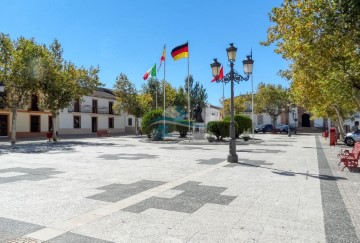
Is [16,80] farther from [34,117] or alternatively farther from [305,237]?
[305,237]

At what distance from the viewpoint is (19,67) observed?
74.7ft

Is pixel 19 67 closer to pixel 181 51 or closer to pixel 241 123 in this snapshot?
pixel 181 51

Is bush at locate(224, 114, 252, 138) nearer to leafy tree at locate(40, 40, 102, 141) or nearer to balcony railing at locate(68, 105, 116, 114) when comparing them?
leafy tree at locate(40, 40, 102, 141)

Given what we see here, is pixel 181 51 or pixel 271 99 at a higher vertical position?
pixel 181 51

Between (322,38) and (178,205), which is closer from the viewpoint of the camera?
(178,205)

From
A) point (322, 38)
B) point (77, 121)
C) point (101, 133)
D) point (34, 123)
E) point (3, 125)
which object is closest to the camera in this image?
point (322, 38)

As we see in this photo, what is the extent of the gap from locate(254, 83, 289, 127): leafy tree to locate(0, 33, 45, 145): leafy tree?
36.5 m

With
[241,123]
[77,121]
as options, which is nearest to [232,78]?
[241,123]

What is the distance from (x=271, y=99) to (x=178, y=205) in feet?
156

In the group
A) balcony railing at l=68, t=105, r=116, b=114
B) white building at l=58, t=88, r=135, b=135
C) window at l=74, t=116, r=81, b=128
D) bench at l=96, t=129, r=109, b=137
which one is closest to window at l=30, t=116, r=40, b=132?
white building at l=58, t=88, r=135, b=135

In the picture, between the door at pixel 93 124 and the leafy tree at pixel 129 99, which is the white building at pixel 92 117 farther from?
the leafy tree at pixel 129 99

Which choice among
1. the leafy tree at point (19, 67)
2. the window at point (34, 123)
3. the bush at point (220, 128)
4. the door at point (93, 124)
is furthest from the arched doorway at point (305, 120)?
the leafy tree at point (19, 67)

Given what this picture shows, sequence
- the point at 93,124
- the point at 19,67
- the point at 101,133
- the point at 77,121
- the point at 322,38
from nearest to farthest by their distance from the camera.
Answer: the point at 322,38 → the point at 19,67 → the point at 101,133 → the point at 77,121 → the point at 93,124

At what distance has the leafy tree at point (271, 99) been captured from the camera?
50.9 metres
